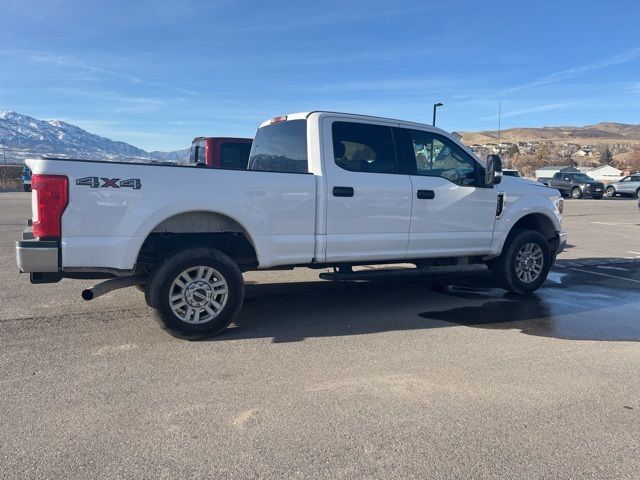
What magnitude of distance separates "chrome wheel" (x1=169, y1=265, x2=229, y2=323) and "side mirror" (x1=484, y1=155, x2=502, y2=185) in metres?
3.47

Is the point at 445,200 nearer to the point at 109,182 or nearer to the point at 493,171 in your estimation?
the point at 493,171

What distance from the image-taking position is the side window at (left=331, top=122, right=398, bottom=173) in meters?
5.51

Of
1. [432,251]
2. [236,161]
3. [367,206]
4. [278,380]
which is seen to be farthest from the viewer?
[236,161]

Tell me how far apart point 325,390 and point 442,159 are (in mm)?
3535

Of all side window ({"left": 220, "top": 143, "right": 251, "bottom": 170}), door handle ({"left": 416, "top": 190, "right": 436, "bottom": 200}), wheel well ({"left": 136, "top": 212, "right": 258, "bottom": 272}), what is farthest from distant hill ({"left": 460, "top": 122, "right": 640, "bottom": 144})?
wheel well ({"left": 136, "top": 212, "right": 258, "bottom": 272})

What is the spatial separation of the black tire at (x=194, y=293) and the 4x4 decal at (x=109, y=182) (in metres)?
0.74

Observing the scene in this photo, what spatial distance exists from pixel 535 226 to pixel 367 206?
10.1 ft

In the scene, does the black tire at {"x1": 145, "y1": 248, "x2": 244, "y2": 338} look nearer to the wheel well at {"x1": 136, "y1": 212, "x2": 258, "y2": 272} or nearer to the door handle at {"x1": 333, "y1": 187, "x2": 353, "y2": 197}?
the wheel well at {"x1": 136, "y1": 212, "x2": 258, "y2": 272}

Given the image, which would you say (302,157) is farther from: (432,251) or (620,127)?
(620,127)

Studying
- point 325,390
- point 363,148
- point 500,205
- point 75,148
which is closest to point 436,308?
point 500,205

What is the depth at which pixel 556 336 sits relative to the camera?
5.11m

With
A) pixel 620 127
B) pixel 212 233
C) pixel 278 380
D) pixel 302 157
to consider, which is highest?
pixel 620 127

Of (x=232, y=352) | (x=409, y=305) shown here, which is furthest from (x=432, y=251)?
(x=232, y=352)

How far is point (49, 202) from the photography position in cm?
421
